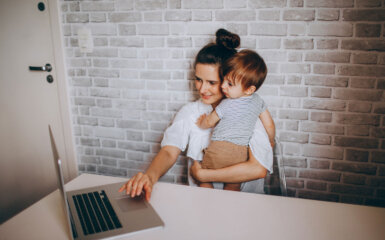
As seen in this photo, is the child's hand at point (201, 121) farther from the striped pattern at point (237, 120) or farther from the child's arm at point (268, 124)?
the child's arm at point (268, 124)

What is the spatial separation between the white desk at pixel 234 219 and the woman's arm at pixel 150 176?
2.8 inches

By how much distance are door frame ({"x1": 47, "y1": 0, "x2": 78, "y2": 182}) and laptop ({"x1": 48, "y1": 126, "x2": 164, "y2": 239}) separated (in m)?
1.41

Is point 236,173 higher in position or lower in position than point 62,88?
lower

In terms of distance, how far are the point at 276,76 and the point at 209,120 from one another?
24.9 inches

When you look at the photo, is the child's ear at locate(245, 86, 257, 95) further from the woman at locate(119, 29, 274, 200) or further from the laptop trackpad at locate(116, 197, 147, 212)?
the laptop trackpad at locate(116, 197, 147, 212)

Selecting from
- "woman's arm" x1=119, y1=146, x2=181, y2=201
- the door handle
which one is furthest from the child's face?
the door handle

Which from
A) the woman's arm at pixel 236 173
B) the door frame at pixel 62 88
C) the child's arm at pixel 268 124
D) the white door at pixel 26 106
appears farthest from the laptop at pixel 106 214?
the white door at pixel 26 106

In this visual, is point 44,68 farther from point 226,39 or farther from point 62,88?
point 226,39

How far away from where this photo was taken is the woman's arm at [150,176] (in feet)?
3.72

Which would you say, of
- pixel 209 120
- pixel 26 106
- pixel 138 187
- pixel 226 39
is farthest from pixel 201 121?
pixel 26 106

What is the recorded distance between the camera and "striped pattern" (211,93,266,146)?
1.54 meters

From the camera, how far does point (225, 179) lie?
1.53m

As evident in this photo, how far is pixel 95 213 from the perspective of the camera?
3.28 ft

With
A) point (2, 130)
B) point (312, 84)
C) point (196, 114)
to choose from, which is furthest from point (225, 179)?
point (2, 130)
